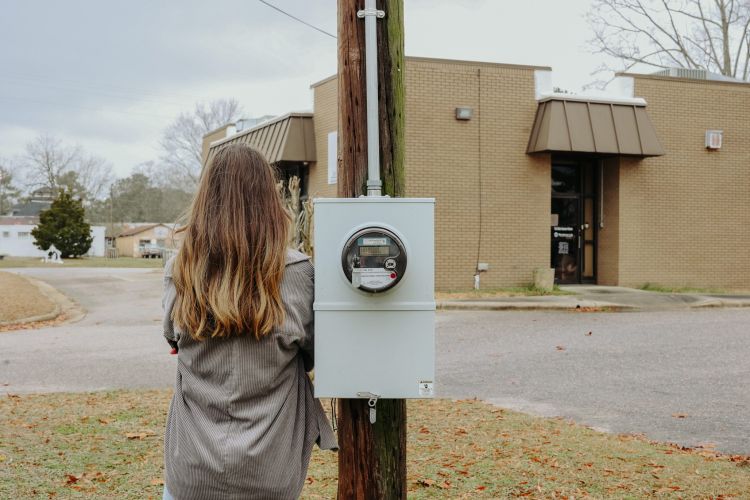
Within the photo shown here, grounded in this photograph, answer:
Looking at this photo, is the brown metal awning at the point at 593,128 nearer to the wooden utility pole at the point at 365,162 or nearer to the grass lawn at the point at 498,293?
the grass lawn at the point at 498,293

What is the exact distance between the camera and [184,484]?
2447 mm

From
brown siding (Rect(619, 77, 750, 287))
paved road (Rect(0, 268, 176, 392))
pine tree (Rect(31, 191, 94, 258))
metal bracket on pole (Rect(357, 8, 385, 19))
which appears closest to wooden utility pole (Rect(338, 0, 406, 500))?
metal bracket on pole (Rect(357, 8, 385, 19))

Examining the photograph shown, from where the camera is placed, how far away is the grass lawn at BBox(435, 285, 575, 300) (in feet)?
57.9

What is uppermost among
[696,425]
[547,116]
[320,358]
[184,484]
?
[547,116]

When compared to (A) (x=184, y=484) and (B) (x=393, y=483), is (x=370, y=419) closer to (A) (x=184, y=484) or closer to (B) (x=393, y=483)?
(B) (x=393, y=483)

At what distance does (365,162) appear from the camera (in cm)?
325

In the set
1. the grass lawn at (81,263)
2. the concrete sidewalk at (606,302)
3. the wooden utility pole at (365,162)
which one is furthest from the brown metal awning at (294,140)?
the grass lawn at (81,263)

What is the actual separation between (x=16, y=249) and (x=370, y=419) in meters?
72.2

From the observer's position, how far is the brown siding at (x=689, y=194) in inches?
800

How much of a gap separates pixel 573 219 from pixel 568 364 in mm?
11852

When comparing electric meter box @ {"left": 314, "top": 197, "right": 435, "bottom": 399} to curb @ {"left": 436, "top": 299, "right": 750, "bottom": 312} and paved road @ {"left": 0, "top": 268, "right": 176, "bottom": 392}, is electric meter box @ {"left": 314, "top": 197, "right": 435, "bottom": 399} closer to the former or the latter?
paved road @ {"left": 0, "top": 268, "right": 176, "bottom": 392}

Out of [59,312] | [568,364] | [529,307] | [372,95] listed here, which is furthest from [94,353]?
[372,95]

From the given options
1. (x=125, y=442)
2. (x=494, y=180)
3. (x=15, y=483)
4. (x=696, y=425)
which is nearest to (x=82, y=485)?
(x=15, y=483)

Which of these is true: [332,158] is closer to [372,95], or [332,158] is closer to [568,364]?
[568,364]
